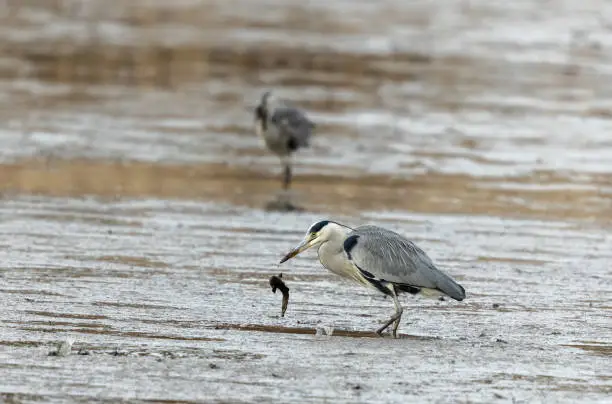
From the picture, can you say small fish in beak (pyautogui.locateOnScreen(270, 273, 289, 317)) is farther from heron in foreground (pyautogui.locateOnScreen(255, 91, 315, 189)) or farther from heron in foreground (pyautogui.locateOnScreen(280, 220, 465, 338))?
heron in foreground (pyautogui.locateOnScreen(255, 91, 315, 189))

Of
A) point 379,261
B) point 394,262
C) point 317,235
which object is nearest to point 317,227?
point 317,235

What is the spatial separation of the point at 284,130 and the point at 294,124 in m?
0.21

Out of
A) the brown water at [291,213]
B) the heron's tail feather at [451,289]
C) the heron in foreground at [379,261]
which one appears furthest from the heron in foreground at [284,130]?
the heron's tail feather at [451,289]

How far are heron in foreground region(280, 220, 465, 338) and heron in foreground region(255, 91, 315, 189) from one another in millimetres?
7720

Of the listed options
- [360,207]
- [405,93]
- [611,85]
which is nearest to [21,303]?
[360,207]

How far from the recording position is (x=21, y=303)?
11.0 m

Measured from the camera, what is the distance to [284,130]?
18891 millimetres

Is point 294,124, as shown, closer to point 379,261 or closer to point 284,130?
point 284,130

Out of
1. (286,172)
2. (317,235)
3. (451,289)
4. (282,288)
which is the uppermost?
(317,235)

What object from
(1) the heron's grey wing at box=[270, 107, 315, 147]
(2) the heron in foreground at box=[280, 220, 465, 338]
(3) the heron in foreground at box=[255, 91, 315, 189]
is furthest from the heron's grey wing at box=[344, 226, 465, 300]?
(1) the heron's grey wing at box=[270, 107, 315, 147]

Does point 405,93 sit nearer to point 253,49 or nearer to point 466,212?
point 253,49

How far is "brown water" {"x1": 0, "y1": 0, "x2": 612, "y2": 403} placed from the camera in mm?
9289

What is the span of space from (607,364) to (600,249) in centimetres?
481

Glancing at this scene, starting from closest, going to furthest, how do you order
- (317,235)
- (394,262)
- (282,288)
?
(394,262)
(317,235)
(282,288)
